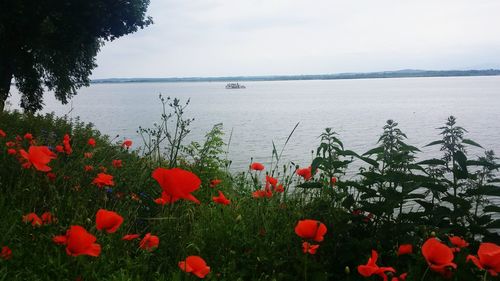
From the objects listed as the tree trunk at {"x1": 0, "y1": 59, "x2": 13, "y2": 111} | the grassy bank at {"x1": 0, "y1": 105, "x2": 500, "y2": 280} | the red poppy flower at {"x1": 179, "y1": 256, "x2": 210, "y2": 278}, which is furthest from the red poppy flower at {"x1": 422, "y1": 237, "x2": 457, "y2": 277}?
the tree trunk at {"x1": 0, "y1": 59, "x2": 13, "y2": 111}

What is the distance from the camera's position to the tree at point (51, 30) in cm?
1375

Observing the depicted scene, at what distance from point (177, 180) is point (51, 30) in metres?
13.3

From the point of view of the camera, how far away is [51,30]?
13.4 metres

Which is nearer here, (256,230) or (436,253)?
(436,253)

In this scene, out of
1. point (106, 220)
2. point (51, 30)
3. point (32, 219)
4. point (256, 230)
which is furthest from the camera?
point (51, 30)

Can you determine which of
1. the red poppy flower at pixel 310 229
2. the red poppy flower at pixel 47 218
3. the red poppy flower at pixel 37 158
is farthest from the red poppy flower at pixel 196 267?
the red poppy flower at pixel 47 218

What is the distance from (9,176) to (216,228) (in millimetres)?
2074

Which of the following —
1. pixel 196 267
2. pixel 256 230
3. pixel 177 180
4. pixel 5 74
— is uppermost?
pixel 5 74

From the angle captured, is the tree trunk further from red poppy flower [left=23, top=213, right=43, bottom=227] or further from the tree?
red poppy flower [left=23, top=213, right=43, bottom=227]

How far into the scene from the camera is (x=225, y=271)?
317 centimetres

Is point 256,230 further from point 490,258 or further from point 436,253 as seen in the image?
point 490,258

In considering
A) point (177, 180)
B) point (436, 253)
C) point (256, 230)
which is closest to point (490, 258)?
point (436, 253)

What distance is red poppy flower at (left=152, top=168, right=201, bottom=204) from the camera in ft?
6.36

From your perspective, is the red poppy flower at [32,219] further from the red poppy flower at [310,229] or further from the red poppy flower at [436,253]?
the red poppy flower at [436,253]
